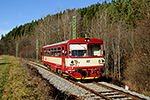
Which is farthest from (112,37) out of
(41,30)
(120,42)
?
(41,30)

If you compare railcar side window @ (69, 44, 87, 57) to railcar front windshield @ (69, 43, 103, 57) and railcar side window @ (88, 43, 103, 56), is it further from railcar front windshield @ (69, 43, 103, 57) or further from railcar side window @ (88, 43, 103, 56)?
railcar side window @ (88, 43, 103, 56)

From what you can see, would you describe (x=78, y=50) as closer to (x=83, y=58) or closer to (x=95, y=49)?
(x=83, y=58)

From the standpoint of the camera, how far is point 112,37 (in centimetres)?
1427

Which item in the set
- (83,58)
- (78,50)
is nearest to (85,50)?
(78,50)

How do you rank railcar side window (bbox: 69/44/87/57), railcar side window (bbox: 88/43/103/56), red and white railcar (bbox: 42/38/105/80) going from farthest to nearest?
railcar side window (bbox: 88/43/103/56) → railcar side window (bbox: 69/44/87/57) → red and white railcar (bbox: 42/38/105/80)

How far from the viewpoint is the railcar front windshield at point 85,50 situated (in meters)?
9.77

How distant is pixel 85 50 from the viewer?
9.95 meters

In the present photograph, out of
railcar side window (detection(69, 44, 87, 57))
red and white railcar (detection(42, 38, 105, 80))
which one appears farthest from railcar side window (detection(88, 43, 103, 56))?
railcar side window (detection(69, 44, 87, 57))

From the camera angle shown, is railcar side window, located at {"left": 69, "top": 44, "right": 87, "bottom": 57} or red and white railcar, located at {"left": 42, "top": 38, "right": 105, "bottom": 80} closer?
red and white railcar, located at {"left": 42, "top": 38, "right": 105, "bottom": 80}

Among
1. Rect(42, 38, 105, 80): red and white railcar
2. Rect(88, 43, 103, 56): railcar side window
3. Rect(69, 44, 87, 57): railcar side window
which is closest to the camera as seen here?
Rect(42, 38, 105, 80): red and white railcar

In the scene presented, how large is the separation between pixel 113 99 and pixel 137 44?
4.96 metres

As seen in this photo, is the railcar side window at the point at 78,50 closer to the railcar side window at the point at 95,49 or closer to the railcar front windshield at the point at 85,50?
the railcar front windshield at the point at 85,50

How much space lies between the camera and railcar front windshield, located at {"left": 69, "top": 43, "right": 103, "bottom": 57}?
384 inches

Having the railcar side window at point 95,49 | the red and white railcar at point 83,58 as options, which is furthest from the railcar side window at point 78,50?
the railcar side window at point 95,49
